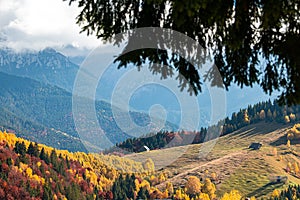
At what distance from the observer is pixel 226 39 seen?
9.70 m

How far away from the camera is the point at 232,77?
11211 mm

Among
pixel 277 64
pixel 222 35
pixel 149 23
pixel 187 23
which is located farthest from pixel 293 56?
pixel 149 23

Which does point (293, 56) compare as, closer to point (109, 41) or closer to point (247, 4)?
point (247, 4)

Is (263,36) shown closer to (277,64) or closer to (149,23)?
(277,64)

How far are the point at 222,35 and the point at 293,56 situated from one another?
1530 mm

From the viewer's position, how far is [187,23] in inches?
391

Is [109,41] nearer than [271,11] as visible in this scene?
No

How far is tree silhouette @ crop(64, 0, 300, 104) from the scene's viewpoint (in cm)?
937

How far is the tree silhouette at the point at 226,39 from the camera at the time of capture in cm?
937

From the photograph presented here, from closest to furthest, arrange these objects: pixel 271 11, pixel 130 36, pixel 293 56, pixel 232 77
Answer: pixel 271 11 → pixel 293 56 → pixel 130 36 → pixel 232 77

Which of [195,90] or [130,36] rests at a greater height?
[130,36]

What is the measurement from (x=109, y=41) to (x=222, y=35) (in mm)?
2604

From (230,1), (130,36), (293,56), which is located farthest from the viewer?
(130,36)

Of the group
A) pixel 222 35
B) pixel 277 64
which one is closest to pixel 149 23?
pixel 222 35
